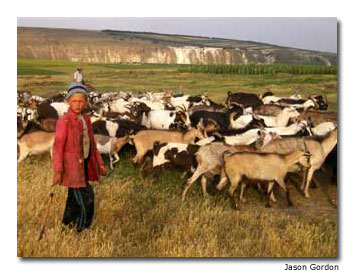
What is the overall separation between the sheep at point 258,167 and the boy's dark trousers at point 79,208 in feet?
5.19

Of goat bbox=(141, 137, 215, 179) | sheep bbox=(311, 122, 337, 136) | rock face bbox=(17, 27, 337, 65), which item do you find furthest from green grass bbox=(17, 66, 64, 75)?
sheep bbox=(311, 122, 337, 136)

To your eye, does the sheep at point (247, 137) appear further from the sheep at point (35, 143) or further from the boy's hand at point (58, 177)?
the boy's hand at point (58, 177)

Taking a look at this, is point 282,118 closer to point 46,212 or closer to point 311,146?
point 311,146

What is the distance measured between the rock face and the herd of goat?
0.55 meters

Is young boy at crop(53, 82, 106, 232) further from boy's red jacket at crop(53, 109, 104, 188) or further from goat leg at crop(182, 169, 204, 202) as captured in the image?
goat leg at crop(182, 169, 204, 202)

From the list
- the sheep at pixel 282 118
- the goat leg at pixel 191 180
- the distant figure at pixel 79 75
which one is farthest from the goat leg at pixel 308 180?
the distant figure at pixel 79 75

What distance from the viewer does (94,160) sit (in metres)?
5.28

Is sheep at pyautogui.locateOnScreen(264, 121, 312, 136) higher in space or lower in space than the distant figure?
lower

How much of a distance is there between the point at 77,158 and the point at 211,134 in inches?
122

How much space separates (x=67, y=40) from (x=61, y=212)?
1900 mm

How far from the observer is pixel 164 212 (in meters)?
5.79

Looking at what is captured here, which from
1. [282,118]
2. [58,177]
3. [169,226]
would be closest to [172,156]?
[169,226]

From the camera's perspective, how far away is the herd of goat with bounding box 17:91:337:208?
6.25m

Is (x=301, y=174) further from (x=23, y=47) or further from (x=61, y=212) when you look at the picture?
(x=23, y=47)
